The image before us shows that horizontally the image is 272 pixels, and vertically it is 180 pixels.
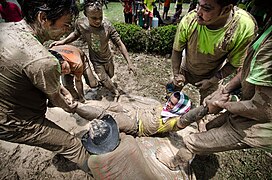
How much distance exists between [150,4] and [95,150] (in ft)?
24.2

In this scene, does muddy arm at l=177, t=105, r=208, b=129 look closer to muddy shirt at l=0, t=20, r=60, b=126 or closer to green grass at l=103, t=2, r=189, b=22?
muddy shirt at l=0, t=20, r=60, b=126

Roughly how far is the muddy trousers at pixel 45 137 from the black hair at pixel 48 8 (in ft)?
3.80

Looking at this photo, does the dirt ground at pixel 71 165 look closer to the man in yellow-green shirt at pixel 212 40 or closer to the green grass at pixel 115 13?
the man in yellow-green shirt at pixel 212 40

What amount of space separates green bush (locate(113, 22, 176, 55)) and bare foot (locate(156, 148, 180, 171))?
3885mm

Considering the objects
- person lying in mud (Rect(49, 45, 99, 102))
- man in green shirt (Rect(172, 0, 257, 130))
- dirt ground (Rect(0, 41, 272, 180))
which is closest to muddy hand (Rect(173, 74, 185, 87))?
man in green shirt (Rect(172, 0, 257, 130))

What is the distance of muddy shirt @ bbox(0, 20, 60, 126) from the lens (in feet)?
5.16

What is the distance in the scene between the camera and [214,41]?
2504mm

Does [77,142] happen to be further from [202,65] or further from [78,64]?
[202,65]

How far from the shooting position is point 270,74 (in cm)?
154

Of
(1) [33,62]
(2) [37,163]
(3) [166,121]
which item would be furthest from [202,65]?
(2) [37,163]

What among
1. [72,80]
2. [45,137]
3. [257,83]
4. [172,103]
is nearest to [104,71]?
[72,80]

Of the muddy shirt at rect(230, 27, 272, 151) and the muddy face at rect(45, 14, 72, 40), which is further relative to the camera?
the muddy face at rect(45, 14, 72, 40)

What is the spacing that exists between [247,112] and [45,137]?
2.21 metres

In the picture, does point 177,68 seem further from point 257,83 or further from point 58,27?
point 58,27
